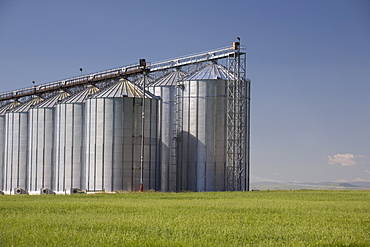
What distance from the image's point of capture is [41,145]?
10244 centimetres

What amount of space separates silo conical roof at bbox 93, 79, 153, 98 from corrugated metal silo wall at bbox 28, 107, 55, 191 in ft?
52.3

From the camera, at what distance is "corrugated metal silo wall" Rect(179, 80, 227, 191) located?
8550 cm

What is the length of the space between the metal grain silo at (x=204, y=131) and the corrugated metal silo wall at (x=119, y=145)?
442cm

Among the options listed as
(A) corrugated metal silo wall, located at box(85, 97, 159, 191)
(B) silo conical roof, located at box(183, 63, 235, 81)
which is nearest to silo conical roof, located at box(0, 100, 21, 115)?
(A) corrugated metal silo wall, located at box(85, 97, 159, 191)

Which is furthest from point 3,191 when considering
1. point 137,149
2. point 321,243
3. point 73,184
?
point 321,243

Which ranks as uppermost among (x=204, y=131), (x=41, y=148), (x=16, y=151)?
(x=204, y=131)

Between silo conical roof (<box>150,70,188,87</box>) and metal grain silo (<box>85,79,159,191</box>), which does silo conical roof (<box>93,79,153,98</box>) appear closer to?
metal grain silo (<box>85,79,159,191</box>)

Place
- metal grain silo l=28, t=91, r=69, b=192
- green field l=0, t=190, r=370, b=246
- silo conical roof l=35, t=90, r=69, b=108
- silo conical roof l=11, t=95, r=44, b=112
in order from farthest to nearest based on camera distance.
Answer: silo conical roof l=11, t=95, r=44, b=112
silo conical roof l=35, t=90, r=69, b=108
metal grain silo l=28, t=91, r=69, b=192
green field l=0, t=190, r=370, b=246

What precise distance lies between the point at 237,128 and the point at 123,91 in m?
17.2

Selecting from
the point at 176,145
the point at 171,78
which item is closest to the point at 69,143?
the point at 176,145

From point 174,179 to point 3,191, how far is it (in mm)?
A: 37100

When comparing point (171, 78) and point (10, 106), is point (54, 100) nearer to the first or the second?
point (10, 106)

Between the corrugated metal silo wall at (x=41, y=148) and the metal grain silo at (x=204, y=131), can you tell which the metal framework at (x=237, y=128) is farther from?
the corrugated metal silo wall at (x=41, y=148)

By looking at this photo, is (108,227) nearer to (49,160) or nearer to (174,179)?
(174,179)
